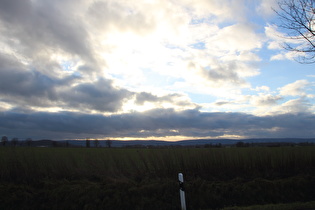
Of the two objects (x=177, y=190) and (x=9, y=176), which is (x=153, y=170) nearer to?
(x=177, y=190)

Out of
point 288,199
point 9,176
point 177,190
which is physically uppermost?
point 9,176

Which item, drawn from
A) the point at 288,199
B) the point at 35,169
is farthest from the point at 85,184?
the point at 288,199

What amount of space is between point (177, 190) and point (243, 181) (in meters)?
4.99

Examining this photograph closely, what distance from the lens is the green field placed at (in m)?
11.4

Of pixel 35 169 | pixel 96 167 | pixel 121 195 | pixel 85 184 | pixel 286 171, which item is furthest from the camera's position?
pixel 286 171

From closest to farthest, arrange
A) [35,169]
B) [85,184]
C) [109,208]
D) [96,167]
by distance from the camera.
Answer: [109,208] < [85,184] < [35,169] < [96,167]

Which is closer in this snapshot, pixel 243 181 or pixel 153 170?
pixel 243 181

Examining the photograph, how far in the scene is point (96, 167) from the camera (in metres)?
15.4

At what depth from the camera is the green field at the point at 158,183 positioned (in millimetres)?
11422

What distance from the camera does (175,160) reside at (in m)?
16.3

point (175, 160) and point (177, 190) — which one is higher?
point (175, 160)

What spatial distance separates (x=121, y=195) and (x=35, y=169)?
249 inches

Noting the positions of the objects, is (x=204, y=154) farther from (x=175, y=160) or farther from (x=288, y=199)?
(x=288, y=199)

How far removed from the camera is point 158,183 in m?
13.2
